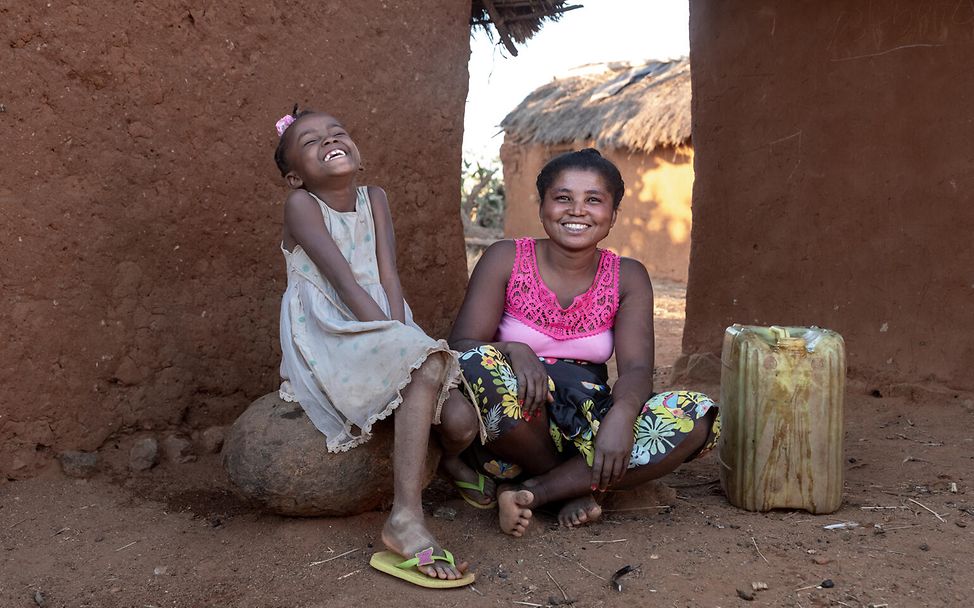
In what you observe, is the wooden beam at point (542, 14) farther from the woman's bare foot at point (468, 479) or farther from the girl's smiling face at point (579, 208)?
the woman's bare foot at point (468, 479)

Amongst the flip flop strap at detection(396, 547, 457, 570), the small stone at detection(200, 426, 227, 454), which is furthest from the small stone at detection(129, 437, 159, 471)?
the flip flop strap at detection(396, 547, 457, 570)

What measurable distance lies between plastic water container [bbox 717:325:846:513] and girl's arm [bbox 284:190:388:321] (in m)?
1.17

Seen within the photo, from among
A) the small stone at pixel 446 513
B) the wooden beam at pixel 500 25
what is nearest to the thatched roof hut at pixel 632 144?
the wooden beam at pixel 500 25

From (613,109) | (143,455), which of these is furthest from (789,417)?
(613,109)

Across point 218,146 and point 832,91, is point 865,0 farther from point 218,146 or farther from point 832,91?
point 218,146

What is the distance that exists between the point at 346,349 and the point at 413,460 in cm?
40

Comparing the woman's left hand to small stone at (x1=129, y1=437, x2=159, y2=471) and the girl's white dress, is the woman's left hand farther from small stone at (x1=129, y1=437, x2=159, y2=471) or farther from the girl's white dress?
small stone at (x1=129, y1=437, x2=159, y2=471)

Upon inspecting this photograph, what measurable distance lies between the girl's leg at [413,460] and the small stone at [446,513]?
409mm

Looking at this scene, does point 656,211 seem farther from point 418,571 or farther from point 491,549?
point 418,571

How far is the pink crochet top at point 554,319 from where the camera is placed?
3039 millimetres

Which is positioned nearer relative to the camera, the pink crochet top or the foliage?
the pink crochet top

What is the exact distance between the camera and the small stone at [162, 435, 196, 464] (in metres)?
3.28

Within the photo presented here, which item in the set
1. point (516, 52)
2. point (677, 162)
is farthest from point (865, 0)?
point (677, 162)

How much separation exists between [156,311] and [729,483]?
79.8 inches
